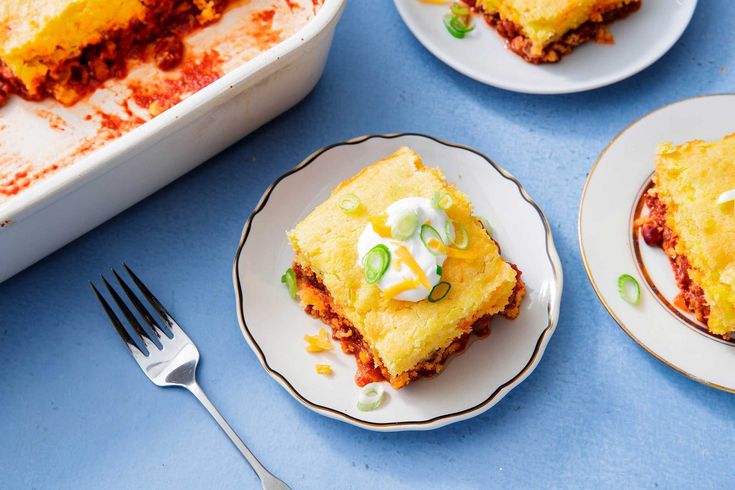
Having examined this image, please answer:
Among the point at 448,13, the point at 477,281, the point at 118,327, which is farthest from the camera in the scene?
the point at 448,13

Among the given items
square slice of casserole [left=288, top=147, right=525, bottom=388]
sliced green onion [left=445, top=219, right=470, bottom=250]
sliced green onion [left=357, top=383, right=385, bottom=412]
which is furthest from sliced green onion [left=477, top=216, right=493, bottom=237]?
sliced green onion [left=357, top=383, right=385, bottom=412]

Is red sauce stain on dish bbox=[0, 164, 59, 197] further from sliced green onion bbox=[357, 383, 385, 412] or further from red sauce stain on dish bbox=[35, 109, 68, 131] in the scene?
sliced green onion bbox=[357, 383, 385, 412]

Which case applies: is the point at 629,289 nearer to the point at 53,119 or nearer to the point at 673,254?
the point at 673,254

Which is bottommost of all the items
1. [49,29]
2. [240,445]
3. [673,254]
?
[240,445]

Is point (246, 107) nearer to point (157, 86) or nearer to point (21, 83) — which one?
point (157, 86)

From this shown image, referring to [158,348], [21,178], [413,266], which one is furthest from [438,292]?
[21,178]

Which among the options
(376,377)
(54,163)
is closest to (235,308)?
(376,377)
